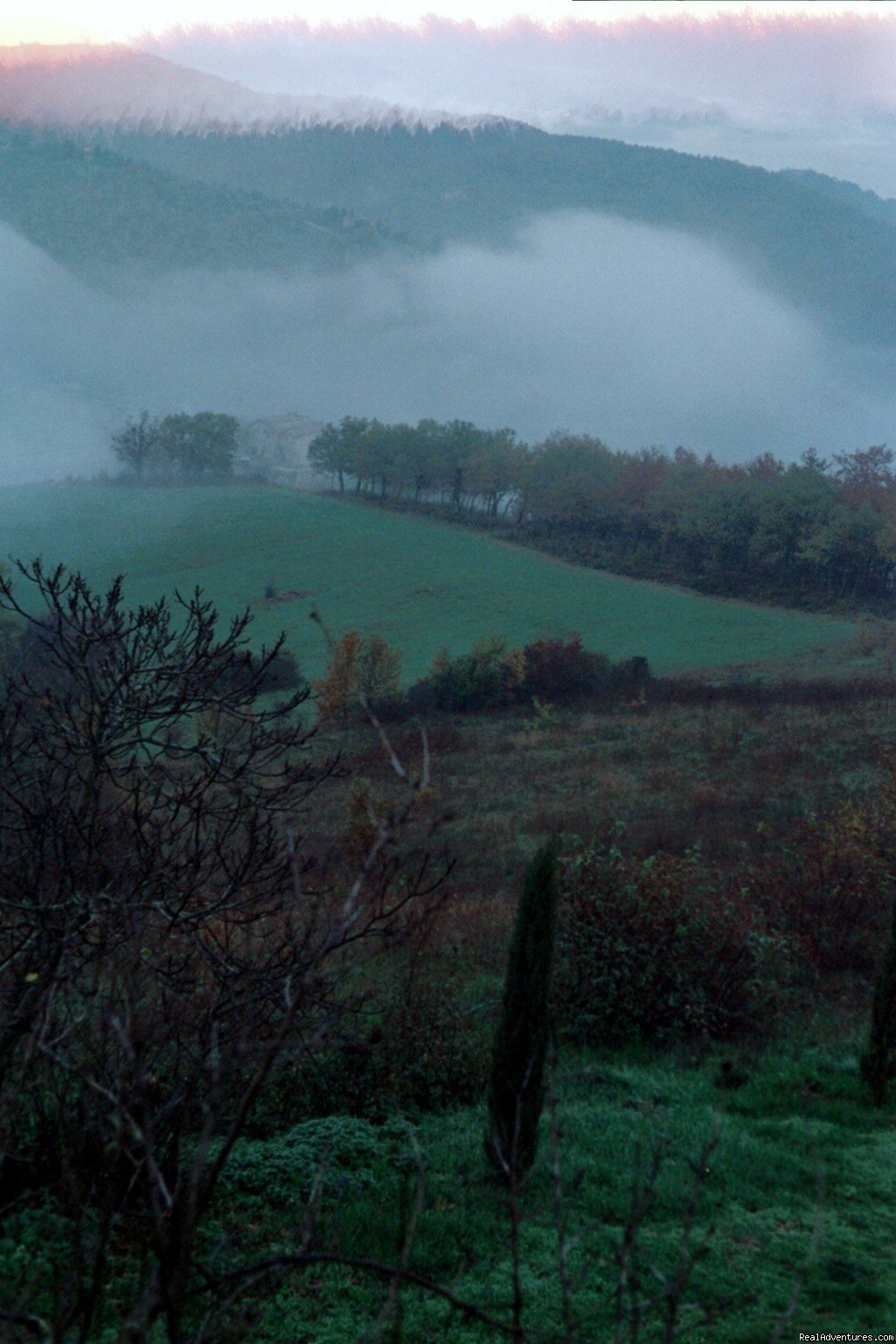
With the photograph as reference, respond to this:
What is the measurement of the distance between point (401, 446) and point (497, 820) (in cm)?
4808

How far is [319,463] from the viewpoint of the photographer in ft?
246

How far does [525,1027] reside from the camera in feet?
24.2

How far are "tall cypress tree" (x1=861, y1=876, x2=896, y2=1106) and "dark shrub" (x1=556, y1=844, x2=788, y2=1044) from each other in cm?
209

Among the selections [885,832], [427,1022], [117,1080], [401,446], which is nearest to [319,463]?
[401,446]

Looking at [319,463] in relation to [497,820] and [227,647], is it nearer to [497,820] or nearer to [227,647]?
[497,820]

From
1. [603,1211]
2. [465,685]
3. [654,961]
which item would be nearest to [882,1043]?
[654,961]

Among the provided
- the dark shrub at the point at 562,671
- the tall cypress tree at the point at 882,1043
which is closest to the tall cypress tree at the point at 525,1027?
the tall cypress tree at the point at 882,1043

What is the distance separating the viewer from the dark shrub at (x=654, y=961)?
11.8 meters

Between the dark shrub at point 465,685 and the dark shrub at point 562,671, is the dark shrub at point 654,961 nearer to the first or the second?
the dark shrub at point 465,685

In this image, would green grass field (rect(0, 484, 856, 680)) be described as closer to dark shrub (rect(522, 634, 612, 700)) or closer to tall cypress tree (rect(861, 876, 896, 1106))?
dark shrub (rect(522, 634, 612, 700))

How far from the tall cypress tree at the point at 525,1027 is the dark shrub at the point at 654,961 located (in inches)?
168

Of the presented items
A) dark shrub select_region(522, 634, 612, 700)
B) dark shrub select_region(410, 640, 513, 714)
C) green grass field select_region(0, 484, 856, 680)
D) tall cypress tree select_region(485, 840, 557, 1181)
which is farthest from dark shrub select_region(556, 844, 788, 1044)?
green grass field select_region(0, 484, 856, 680)

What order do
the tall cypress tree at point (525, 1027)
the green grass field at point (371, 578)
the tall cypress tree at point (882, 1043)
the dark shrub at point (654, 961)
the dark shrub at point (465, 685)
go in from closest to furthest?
the tall cypress tree at point (525, 1027)
the tall cypress tree at point (882, 1043)
the dark shrub at point (654, 961)
the dark shrub at point (465, 685)
the green grass field at point (371, 578)

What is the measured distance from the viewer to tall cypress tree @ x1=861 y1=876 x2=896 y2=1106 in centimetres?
914
